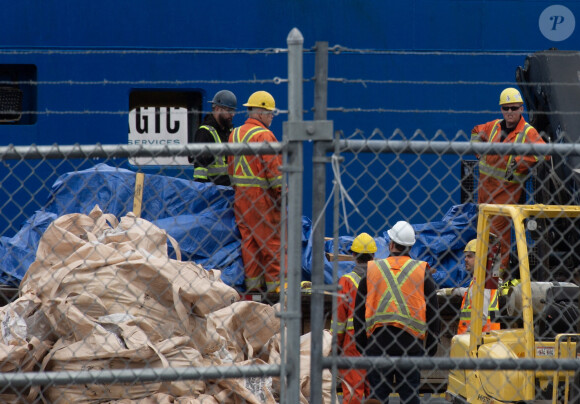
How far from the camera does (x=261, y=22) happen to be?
9.69m

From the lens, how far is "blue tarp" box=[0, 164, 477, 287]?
269 inches

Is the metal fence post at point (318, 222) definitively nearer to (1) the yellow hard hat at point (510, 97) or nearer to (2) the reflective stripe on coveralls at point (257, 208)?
(2) the reflective stripe on coveralls at point (257, 208)

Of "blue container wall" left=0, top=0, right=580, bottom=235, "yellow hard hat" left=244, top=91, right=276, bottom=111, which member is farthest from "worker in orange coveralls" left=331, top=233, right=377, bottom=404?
"blue container wall" left=0, top=0, right=580, bottom=235

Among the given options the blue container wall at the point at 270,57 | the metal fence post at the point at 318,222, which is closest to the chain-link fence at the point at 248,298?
the metal fence post at the point at 318,222

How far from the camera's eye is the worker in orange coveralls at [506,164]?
7.26 meters

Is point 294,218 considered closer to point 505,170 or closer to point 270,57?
point 505,170

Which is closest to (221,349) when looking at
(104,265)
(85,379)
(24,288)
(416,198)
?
(104,265)

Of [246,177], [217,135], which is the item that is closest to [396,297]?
[246,177]

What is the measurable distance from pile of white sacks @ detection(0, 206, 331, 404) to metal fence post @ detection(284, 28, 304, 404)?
44.4 inches

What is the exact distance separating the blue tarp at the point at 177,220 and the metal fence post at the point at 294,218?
3550 millimetres

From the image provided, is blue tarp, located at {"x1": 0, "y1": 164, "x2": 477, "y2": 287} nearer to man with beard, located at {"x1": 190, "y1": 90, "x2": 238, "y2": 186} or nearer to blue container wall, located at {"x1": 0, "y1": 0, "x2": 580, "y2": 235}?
man with beard, located at {"x1": 190, "y1": 90, "x2": 238, "y2": 186}

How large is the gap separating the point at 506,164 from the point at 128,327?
4310mm

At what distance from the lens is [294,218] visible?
3117 mm

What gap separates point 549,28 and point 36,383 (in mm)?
8386
